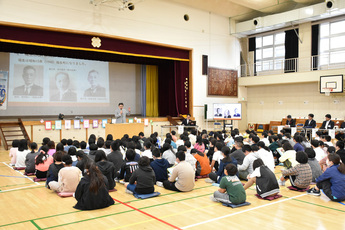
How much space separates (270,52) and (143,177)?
15.2 meters

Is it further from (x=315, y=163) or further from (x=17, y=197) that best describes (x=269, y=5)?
(x=17, y=197)

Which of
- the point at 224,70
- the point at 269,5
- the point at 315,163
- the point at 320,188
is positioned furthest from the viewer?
the point at 224,70

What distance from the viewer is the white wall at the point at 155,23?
11.5m

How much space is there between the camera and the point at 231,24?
720 inches

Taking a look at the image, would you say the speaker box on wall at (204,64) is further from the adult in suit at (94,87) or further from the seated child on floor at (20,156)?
the seated child on floor at (20,156)

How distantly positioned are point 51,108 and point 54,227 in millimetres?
11918

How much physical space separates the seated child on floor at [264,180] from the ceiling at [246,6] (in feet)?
39.8

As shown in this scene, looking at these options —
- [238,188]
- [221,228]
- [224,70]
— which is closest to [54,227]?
[221,228]

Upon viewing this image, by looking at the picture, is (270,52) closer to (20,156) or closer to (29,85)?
(29,85)

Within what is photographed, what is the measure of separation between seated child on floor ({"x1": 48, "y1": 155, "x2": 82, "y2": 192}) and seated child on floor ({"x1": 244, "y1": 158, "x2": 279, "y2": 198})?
2935 millimetres

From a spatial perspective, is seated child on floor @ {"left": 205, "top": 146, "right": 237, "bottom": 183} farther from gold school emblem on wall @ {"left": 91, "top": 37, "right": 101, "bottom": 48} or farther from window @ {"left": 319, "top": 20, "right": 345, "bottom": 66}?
window @ {"left": 319, "top": 20, "right": 345, "bottom": 66}

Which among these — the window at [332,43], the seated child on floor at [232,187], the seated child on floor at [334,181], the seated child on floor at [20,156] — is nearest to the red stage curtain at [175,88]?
the window at [332,43]

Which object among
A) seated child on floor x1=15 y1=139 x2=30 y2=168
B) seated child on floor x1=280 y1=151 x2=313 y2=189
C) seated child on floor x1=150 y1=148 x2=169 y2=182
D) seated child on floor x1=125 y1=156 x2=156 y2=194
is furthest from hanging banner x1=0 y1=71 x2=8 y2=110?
seated child on floor x1=280 y1=151 x2=313 y2=189

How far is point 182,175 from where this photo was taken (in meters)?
5.44
